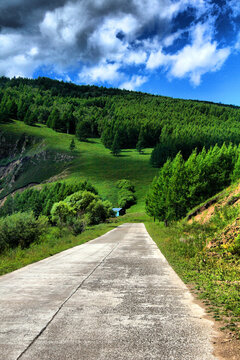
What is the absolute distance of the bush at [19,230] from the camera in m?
21.7

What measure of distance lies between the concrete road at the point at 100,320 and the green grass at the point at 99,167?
3517 inches

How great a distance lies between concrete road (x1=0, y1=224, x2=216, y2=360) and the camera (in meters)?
3.98

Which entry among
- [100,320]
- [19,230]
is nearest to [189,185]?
[19,230]

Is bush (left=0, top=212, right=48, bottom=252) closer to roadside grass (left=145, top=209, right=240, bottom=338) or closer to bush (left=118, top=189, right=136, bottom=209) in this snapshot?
roadside grass (left=145, top=209, right=240, bottom=338)

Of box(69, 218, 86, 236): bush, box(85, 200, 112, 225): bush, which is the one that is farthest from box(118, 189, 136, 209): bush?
box(69, 218, 86, 236): bush

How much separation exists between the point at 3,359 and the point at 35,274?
6763 millimetres

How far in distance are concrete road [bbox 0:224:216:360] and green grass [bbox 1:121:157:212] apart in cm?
8934

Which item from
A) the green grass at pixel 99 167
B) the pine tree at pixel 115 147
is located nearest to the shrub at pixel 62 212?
the green grass at pixel 99 167

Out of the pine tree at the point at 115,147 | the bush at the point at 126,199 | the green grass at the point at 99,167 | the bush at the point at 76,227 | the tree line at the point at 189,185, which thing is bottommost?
the bush at the point at 76,227

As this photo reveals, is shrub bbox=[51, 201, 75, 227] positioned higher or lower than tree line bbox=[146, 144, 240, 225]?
lower

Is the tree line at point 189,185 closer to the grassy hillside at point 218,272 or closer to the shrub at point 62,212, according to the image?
the shrub at point 62,212

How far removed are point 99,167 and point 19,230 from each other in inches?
4242

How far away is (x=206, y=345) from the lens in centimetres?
421

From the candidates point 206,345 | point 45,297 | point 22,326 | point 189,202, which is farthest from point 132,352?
point 189,202
